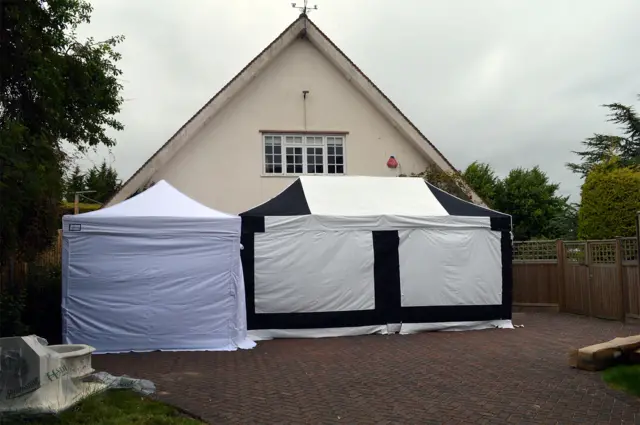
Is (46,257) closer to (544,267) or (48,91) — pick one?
(48,91)

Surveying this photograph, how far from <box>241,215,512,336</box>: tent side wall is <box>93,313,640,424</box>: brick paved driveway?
0.57 meters

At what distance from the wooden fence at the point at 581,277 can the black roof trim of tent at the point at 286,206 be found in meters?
6.58

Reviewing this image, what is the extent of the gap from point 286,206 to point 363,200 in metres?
1.66

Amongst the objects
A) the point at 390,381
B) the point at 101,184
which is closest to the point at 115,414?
the point at 390,381

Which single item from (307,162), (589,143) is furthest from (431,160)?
(589,143)

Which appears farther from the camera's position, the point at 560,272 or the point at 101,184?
the point at 101,184

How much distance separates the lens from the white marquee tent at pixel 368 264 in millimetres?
10531

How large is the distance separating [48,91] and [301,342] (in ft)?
18.4

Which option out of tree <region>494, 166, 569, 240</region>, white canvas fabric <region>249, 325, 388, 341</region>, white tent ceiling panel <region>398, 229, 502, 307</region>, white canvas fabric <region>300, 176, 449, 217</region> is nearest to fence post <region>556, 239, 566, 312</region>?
white tent ceiling panel <region>398, 229, 502, 307</region>

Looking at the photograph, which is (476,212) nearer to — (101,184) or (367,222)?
(367,222)

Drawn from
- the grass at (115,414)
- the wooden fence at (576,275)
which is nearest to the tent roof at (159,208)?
the wooden fence at (576,275)

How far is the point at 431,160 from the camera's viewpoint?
52.2ft

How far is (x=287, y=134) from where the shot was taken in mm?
15383

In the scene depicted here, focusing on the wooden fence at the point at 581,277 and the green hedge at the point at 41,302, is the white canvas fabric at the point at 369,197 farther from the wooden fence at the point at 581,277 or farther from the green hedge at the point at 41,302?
the green hedge at the point at 41,302
